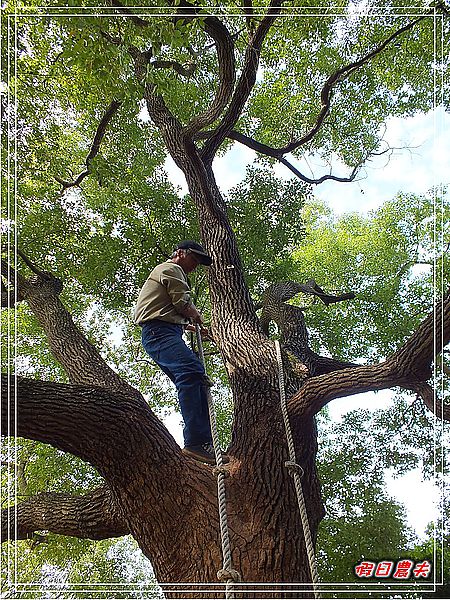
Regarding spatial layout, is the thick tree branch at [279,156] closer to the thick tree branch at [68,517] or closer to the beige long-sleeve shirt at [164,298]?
the beige long-sleeve shirt at [164,298]

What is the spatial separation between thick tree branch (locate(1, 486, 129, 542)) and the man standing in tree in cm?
62

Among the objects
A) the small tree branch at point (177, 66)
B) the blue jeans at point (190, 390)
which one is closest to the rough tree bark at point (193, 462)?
the blue jeans at point (190, 390)

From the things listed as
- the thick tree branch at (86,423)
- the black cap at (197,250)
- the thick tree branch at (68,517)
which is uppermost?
the black cap at (197,250)

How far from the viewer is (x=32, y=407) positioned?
1.90 metres

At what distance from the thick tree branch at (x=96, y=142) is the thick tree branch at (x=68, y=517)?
4285 mm

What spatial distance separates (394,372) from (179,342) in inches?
49.1

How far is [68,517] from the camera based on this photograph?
2.90 metres

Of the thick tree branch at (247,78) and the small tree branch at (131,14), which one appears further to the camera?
the thick tree branch at (247,78)

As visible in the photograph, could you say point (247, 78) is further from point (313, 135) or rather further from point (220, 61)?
point (313, 135)

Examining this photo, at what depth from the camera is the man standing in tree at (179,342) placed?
2688 mm

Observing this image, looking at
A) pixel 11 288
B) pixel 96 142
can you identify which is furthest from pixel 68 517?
pixel 96 142

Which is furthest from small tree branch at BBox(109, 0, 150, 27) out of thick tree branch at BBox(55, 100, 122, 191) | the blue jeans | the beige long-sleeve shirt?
the blue jeans

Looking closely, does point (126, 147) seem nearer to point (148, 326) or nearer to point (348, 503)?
point (148, 326)

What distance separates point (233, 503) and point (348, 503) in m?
4.01
